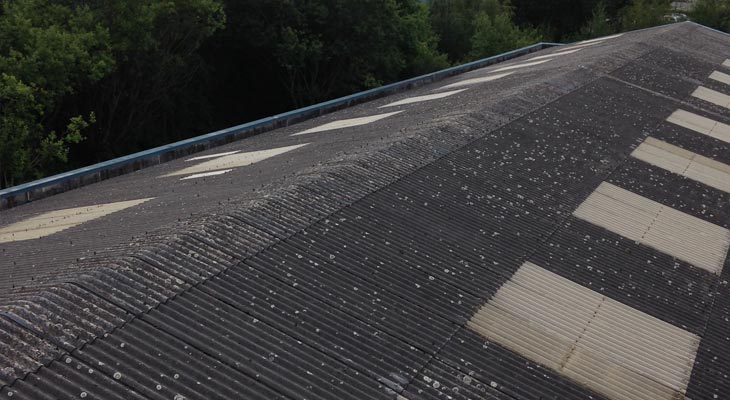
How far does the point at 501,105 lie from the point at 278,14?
24.9 meters

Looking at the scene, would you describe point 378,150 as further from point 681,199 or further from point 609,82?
point 609,82

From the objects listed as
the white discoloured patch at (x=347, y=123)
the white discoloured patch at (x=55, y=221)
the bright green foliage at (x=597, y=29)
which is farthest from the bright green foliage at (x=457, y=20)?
the white discoloured patch at (x=55, y=221)

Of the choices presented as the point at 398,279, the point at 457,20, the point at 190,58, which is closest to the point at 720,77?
the point at 398,279

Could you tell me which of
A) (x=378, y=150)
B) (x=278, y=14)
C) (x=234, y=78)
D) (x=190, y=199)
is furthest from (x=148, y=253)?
(x=234, y=78)

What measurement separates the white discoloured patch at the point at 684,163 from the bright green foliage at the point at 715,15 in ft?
147

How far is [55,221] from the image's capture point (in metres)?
15.2

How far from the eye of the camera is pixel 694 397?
8.72m

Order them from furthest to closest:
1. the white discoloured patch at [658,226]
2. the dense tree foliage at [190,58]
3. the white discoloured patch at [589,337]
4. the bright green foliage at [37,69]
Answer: the dense tree foliage at [190,58], the bright green foliage at [37,69], the white discoloured patch at [658,226], the white discoloured patch at [589,337]

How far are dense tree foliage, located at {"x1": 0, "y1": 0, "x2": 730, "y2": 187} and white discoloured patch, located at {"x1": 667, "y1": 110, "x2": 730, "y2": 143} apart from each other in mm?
22112

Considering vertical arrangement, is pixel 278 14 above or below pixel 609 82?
above

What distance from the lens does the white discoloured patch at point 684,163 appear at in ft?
53.5

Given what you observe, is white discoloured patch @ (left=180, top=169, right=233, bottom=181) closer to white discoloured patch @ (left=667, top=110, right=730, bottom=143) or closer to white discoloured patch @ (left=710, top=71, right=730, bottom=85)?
white discoloured patch @ (left=667, top=110, right=730, bottom=143)

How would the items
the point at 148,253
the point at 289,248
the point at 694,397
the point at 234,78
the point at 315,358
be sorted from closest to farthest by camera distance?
the point at 315,358 → the point at 694,397 → the point at 148,253 → the point at 289,248 → the point at 234,78

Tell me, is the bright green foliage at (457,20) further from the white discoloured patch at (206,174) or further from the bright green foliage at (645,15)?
the white discoloured patch at (206,174)
